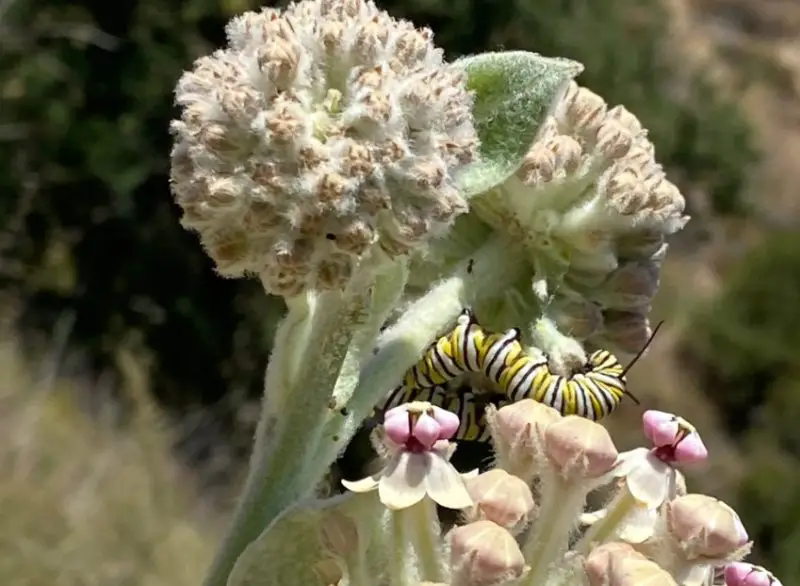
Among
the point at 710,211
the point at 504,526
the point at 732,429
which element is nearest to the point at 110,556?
the point at 504,526

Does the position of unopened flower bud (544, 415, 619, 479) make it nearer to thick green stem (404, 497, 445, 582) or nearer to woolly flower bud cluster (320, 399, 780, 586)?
woolly flower bud cluster (320, 399, 780, 586)

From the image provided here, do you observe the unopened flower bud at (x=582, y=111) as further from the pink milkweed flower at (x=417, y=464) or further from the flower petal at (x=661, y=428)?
the pink milkweed flower at (x=417, y=464)

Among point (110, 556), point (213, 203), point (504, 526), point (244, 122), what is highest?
point (244, 122)

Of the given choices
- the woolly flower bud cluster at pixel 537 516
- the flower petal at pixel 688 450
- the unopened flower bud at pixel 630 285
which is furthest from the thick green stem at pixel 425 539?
the unopened flower bud at pixel 630 285

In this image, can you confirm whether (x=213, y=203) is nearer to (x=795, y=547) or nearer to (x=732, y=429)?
(x=795, y=547)

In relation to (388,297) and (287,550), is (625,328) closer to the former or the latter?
(388,297)

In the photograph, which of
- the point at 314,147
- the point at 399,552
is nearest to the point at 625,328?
the point at 399,552

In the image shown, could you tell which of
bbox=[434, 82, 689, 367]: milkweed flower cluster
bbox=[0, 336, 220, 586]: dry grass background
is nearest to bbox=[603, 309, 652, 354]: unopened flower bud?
bbox=[434, 82, 689, 367]: milkweed flower cluster
